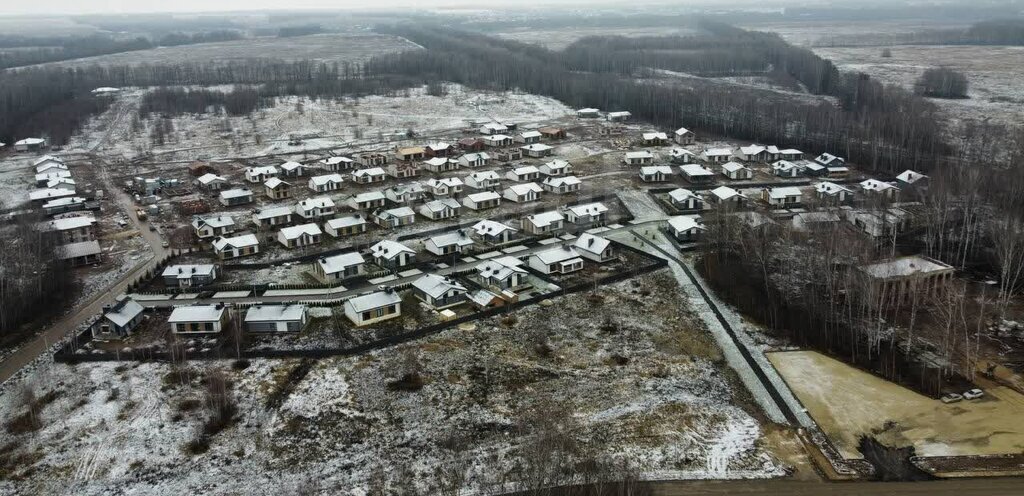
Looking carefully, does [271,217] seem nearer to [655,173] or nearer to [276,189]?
[276,189]

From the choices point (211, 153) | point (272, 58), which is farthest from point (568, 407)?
point (272, 58)

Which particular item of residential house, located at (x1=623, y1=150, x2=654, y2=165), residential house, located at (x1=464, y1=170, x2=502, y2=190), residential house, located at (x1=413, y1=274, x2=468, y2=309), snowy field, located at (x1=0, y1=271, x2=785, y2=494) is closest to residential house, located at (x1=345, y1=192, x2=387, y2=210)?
residential house, located at (x1=464, y1=170, x2=502, y2=190)

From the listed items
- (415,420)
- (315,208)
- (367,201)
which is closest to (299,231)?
(315,208)

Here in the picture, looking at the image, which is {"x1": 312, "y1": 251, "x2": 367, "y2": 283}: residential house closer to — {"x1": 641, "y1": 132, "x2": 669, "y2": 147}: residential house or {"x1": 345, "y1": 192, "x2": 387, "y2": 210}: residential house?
{"x1": 345, "y1": 192, "x2": 387, "y2": 210}: residential house

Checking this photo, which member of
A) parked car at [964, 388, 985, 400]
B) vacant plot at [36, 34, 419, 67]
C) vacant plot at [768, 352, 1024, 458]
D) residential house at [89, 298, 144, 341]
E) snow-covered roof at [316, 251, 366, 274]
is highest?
vacant plot at [36, 34, 419, 67]

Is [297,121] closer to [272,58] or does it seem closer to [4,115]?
[4,115]

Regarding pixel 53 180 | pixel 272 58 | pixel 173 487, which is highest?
pixel 272 58

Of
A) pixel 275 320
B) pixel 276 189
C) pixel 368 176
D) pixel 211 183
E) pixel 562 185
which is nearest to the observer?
pixel 275 320
